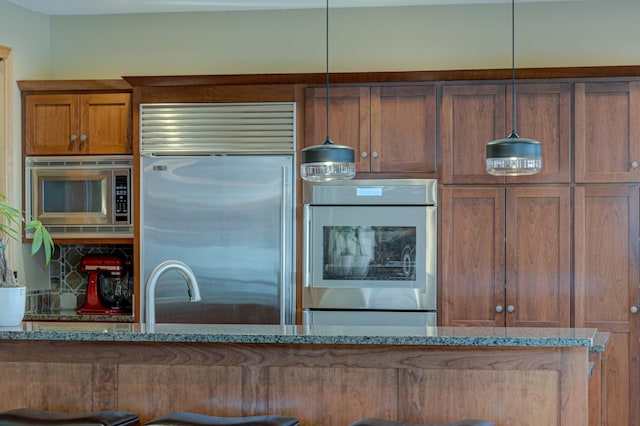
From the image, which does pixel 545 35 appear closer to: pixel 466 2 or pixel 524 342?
pixel 466 2

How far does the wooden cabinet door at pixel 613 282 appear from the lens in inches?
169

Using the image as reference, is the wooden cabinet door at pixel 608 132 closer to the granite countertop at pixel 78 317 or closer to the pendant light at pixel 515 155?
the pendant light at pixel 515 155

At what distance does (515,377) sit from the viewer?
2.52 metres

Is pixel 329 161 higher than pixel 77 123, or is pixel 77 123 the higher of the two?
pixel 77 123

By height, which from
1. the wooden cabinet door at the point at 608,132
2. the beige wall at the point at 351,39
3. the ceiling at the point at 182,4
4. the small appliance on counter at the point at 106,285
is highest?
the ceiling at the point at 182,4

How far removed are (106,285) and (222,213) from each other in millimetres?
1131

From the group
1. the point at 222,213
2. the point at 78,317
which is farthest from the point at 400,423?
the point at 78,317

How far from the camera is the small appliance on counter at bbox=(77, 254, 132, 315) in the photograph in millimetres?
4965

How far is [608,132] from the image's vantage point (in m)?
4.30

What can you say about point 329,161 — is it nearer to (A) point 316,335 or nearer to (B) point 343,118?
(A) point 316,335

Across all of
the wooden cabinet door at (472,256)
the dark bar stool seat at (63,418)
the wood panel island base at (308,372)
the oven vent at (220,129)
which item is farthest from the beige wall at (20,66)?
the wooden cabinet door at (472,256)

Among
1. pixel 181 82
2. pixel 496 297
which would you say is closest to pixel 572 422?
pixel 496 297

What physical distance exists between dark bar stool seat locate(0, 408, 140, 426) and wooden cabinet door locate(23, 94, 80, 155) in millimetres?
2540

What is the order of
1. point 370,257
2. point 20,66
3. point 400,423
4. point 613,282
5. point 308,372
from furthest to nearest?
1. point 20,66
2. point 370,257
3. point 613,282
4. point 308,372
5. point 400,423
